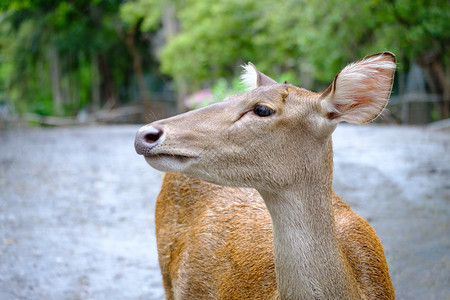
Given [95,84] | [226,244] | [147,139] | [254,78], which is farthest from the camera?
[95,84]

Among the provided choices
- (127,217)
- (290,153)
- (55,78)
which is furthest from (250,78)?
(55,78)

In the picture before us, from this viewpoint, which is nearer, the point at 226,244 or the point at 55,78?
the point at 226,244

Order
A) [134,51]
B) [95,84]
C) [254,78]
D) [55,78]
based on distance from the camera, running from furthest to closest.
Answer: [95,84] < [134,51] < [55,78] < [254,78]

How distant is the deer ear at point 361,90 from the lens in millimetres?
2258

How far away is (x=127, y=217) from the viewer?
23.3 feet

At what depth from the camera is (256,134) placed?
2.32 m

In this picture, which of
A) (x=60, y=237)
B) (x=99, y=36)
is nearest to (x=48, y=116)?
(x=99, y=36)

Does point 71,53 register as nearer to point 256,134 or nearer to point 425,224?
point 425,224

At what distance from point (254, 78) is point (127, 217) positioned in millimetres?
4720

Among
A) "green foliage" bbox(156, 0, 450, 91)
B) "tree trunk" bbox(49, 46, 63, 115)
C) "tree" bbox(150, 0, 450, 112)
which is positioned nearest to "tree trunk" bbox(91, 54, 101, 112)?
"tree trunk" bbox(49, 46, 63, 115)

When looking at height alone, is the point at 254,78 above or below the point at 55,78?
below

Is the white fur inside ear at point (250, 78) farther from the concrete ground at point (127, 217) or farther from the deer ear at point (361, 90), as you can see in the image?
the concrete ground at point (127, 217)

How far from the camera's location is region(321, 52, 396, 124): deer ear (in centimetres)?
226

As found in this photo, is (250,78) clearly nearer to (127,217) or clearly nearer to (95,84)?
(127,217)
